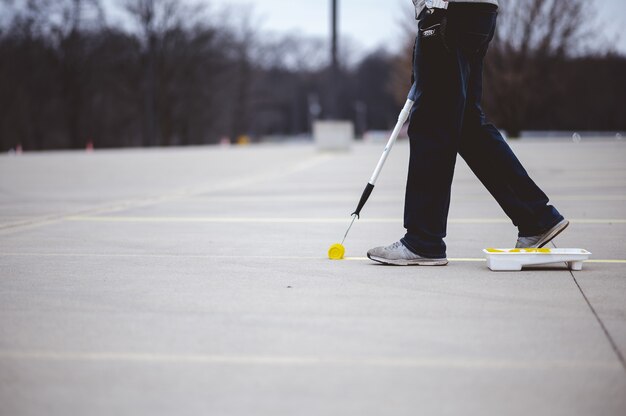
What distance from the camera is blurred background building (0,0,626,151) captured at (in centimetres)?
4184

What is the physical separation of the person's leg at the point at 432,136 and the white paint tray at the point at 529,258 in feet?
1.04

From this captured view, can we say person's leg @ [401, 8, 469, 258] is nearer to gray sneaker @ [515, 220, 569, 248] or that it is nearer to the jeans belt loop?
the jeans belt loop

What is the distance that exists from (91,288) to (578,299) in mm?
2222

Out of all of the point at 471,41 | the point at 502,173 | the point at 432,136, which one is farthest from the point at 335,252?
the point at 471,41

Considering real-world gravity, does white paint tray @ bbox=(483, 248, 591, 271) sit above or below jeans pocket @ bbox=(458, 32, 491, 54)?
below

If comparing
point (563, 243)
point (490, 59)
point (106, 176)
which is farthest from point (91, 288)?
point (490, 59)

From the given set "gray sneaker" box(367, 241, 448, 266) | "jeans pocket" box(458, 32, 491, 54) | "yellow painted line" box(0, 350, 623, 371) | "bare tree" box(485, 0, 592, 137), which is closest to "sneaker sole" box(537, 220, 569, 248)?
"gray sneaker" box(367, 241, 448, 266)

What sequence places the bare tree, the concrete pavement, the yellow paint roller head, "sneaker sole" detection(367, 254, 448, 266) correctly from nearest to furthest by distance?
the concrete pavement, "sneaker sole" detection(367, 254, 448, 266), the yellow paint roller head, the bare tree

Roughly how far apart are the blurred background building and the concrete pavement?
19935mm

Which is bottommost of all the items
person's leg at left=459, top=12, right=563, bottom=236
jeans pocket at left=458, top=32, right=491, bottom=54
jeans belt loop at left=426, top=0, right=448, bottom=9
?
person's leg at left=459, top=12, right=563, bottom=236

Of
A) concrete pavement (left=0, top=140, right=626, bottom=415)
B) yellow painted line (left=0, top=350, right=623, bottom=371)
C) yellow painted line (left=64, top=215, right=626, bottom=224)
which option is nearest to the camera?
concrete pavement (left=0, top=140, right=626, bottom=415)

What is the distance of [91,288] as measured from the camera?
3.83 meters

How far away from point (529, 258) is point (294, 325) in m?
1.67

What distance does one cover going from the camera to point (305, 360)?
2627 millimetres
